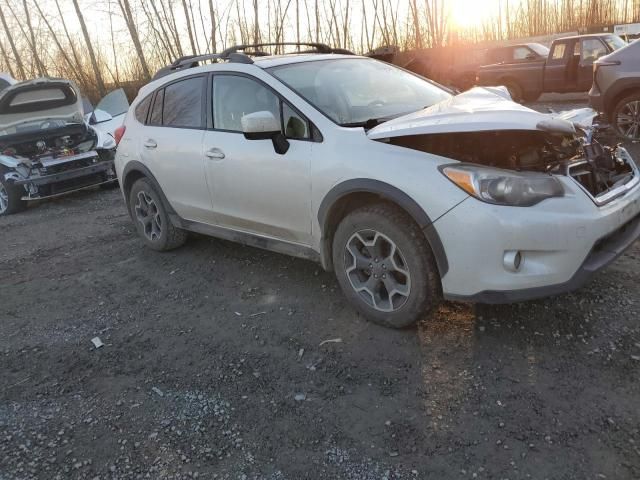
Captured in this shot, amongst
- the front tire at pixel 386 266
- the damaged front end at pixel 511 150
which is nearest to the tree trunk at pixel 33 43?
the front tire at pixel 386 266

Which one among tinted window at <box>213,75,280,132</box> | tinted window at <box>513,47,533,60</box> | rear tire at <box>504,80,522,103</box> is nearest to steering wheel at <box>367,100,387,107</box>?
tinted window at <box>213,75,280,132</box>

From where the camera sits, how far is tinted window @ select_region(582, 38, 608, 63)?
38.0 ft

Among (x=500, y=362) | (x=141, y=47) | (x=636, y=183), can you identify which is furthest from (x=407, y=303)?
(x=141, y=47)

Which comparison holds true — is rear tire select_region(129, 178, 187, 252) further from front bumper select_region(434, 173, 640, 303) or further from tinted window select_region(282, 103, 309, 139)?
front bumper select_region(434, 173, 640, 303)

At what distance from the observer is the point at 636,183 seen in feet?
10.5

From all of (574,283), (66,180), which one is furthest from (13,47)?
(574,283)

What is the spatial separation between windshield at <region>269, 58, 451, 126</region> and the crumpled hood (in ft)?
1.20

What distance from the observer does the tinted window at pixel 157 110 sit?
4.78 m

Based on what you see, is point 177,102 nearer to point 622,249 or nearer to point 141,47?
point 622,249

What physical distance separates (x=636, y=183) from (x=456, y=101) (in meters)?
1.22

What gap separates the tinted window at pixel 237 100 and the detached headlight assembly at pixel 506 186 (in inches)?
58.8

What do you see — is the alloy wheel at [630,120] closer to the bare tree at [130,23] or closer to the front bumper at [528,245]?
the front bumper at [528,245]

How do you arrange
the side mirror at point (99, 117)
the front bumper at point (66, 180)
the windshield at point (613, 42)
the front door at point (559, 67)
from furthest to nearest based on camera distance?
the front door at point (559, 67) < the windshield at point (613, 42) < the side mirror at point (99, 117) < the front bumper at point (66, 180)

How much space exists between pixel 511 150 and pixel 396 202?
755mm
